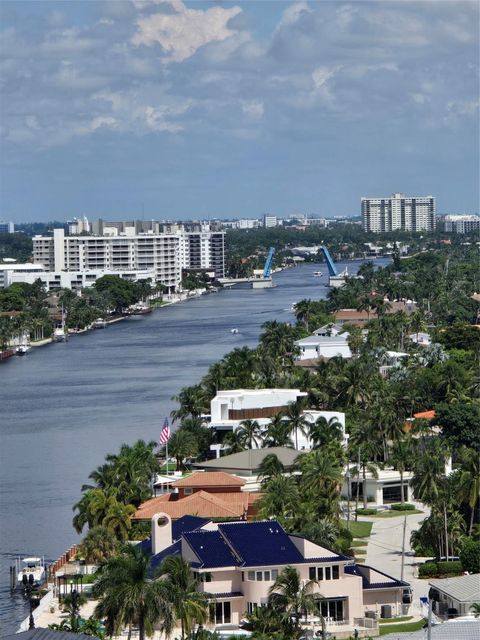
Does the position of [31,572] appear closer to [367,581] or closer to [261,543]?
[261,543]

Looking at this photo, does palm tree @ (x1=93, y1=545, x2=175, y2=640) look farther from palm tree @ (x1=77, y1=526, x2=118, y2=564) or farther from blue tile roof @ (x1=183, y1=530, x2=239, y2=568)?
palm tree @ (x1=77, y1=526, x2=118, y2=564)

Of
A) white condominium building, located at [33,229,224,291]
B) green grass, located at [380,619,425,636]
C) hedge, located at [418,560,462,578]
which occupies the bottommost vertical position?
green grass, located at [380,619,425,636]

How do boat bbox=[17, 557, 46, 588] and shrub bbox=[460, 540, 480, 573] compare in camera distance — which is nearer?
shrub bbox=[460, 540, 480, 573]

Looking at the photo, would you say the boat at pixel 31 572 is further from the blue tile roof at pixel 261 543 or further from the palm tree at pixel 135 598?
the palm tree at pixel 135 598

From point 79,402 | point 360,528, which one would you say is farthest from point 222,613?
point 79,402

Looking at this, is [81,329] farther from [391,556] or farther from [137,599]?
[137,599]

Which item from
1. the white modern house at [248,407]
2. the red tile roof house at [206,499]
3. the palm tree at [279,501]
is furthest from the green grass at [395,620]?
the white modern house at [248,407]

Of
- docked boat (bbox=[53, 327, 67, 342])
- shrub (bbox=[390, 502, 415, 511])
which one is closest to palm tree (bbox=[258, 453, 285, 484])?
shrub (bbox=[390, 502, 415, 511])
